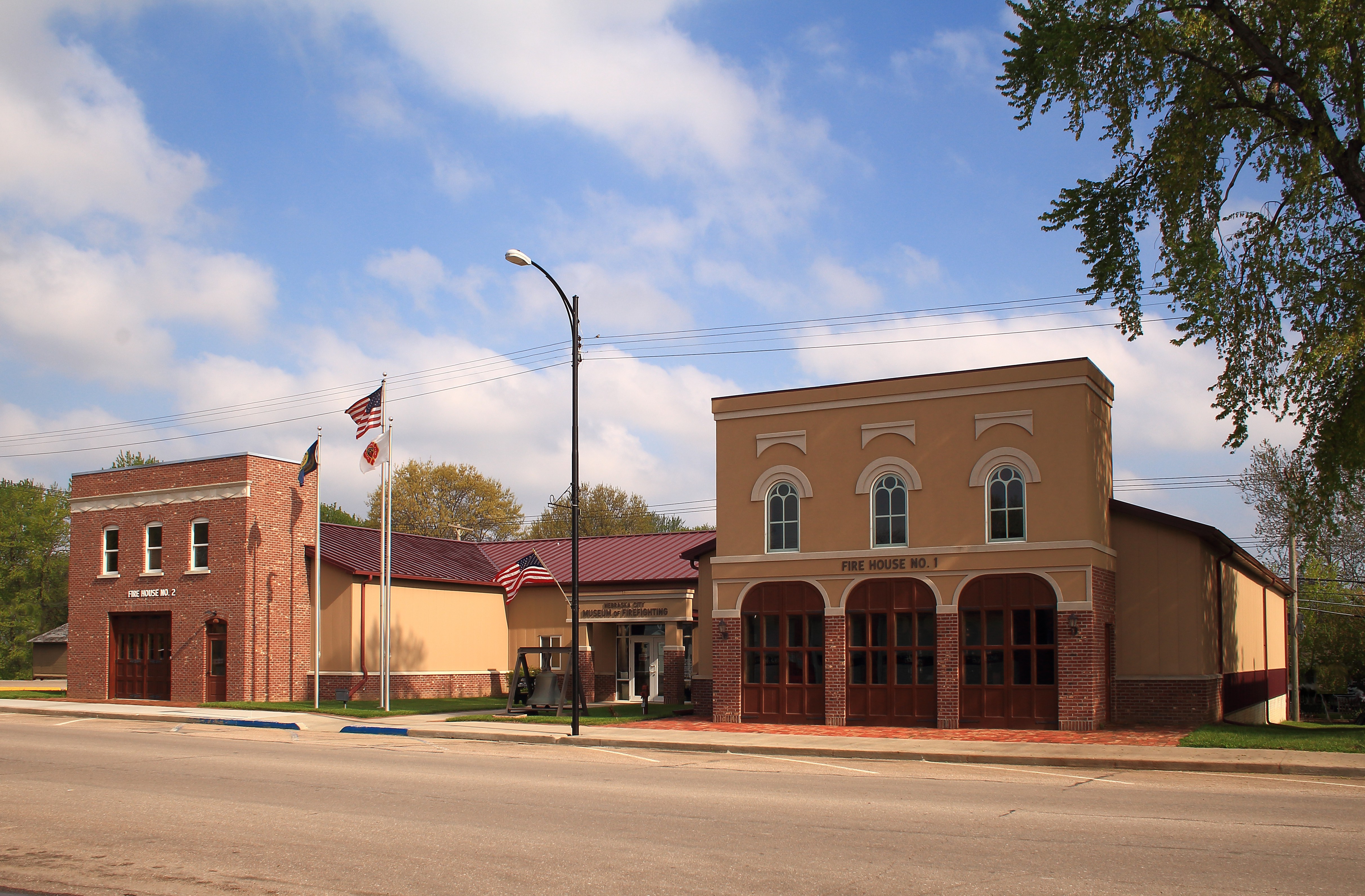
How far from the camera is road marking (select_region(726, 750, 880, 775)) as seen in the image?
654 inches

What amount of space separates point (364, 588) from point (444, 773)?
1933 cm

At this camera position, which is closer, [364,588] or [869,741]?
[869,741]

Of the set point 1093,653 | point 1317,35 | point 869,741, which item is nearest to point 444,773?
point 869,741

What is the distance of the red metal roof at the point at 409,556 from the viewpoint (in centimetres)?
3494

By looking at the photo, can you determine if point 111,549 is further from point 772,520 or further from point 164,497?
point 772,520

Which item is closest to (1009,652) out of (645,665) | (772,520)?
(772,520)

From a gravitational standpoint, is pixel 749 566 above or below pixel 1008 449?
below

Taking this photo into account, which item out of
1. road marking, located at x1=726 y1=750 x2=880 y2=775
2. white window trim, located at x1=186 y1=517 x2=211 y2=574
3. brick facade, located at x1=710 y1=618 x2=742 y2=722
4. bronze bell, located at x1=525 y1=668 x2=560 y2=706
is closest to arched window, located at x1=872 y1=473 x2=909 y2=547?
brick facade, located at x1=710 y1=618 x2=742 y2=722

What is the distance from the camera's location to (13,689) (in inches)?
1775

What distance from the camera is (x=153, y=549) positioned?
35031 millimetres

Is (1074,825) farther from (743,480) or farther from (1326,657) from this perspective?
(1326,657)

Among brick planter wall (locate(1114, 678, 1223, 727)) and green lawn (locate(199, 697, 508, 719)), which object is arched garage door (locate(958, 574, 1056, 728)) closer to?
brick planter wall (locate(1114, 678, 1223, 727))

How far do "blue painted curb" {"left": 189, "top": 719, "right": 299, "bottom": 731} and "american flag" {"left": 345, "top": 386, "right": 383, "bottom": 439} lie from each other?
784cm

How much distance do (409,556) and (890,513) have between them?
782 inches
